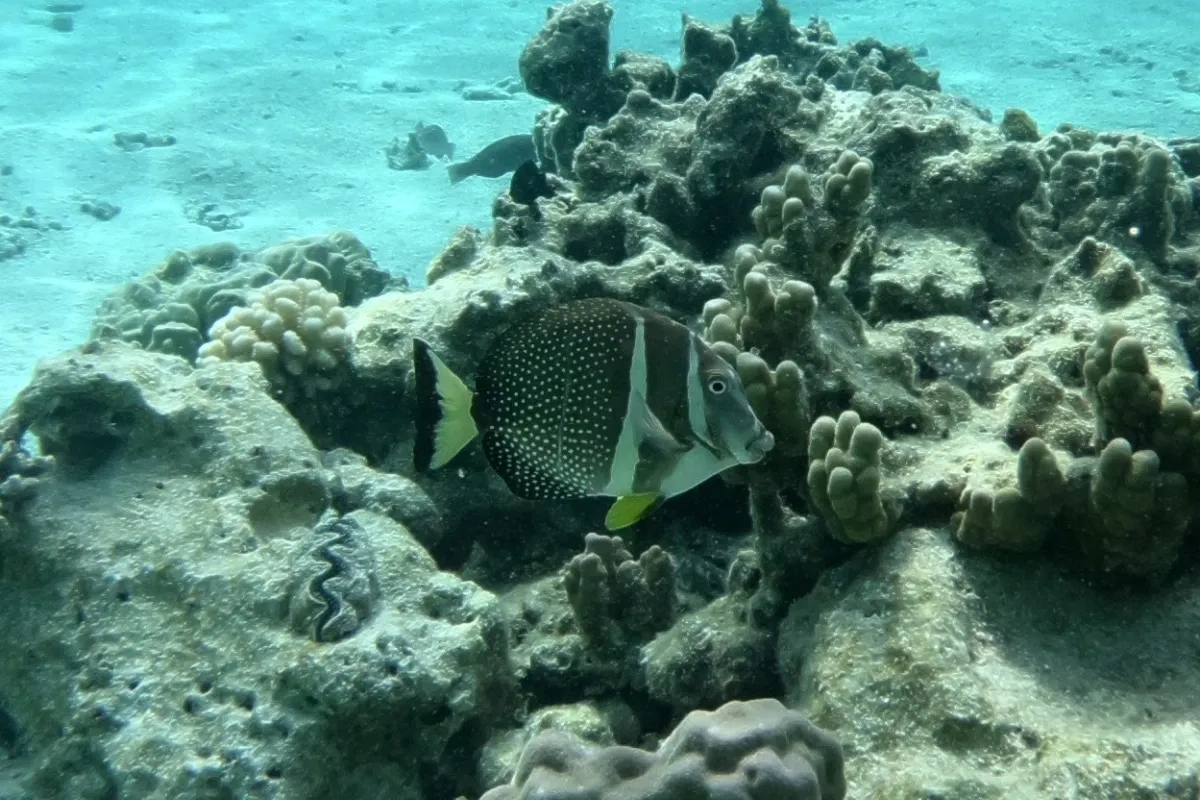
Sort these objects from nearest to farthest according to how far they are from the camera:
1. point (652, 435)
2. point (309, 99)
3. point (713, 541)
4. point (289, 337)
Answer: point (652, 435)
point (713, 541)
point (289, 337)
point (309, 99)

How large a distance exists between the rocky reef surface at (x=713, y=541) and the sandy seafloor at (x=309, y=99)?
7.12 meters

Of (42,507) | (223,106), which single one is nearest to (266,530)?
(42,507)

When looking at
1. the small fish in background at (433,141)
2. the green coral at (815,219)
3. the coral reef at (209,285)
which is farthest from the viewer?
the small fish in background at (433,141)

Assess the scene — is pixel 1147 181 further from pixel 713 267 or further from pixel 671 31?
pixel 671 31

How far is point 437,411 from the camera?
2.21 meters

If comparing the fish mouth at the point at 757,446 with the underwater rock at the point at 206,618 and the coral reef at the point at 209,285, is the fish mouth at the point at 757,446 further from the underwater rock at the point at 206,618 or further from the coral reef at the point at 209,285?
the coral reef at the point at 209,285

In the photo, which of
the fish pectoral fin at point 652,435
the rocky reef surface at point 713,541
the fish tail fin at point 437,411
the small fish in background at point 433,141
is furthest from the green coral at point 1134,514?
the small fish in background at point 433,141

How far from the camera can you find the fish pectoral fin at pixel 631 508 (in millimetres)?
2203

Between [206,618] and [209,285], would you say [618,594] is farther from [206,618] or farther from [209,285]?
[209,285]

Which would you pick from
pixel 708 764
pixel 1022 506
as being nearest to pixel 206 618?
pixel 708 764

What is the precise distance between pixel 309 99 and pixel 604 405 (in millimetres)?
20500

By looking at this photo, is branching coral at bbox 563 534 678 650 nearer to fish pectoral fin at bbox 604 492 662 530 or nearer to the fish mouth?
fish pectoral fin at bbox 604 492 662 530

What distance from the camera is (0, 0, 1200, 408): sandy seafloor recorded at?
14.0m

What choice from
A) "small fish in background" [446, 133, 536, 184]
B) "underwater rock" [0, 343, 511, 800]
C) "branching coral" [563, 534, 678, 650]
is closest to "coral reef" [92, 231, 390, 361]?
"underwater rock" [0, 343, 511, 800]
